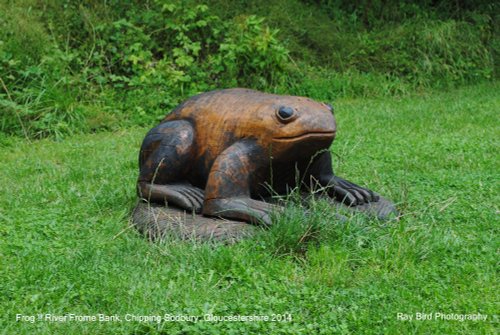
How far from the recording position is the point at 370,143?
8266 mm

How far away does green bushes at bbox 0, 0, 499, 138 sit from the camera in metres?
9.70

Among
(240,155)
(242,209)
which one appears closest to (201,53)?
(240,155)

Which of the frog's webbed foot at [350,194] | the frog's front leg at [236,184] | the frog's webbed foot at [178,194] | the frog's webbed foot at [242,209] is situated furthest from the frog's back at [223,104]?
the frog's webbed foot at [350,194]

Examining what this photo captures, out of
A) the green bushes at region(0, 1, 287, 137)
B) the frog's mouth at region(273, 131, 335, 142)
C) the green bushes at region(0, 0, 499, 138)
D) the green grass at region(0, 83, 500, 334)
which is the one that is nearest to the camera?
the green grass at region(0, 83, 500, 334)

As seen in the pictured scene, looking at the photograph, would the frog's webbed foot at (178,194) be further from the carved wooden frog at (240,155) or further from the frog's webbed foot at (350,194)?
the frog's webbed foot at (350,194)

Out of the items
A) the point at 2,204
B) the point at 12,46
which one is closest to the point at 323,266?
the point at 2,204

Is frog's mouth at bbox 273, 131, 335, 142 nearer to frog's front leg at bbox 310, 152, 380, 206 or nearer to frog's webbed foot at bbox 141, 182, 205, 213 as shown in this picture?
frog's front leg at bbox 310, 152, 380, 206

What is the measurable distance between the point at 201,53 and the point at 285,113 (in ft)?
20.4

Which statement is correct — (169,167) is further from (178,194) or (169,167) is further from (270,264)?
(270,264)

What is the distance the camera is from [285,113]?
5.19m

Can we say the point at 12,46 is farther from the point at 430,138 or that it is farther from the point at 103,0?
A: the point at 430,138

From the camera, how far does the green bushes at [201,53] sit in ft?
31.8

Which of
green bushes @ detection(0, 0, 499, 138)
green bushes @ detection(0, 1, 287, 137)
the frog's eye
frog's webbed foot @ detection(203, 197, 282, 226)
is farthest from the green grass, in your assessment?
green bushes @ detection(0, 0, 499, 138)

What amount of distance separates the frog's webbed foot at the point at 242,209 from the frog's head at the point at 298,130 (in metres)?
0.37
